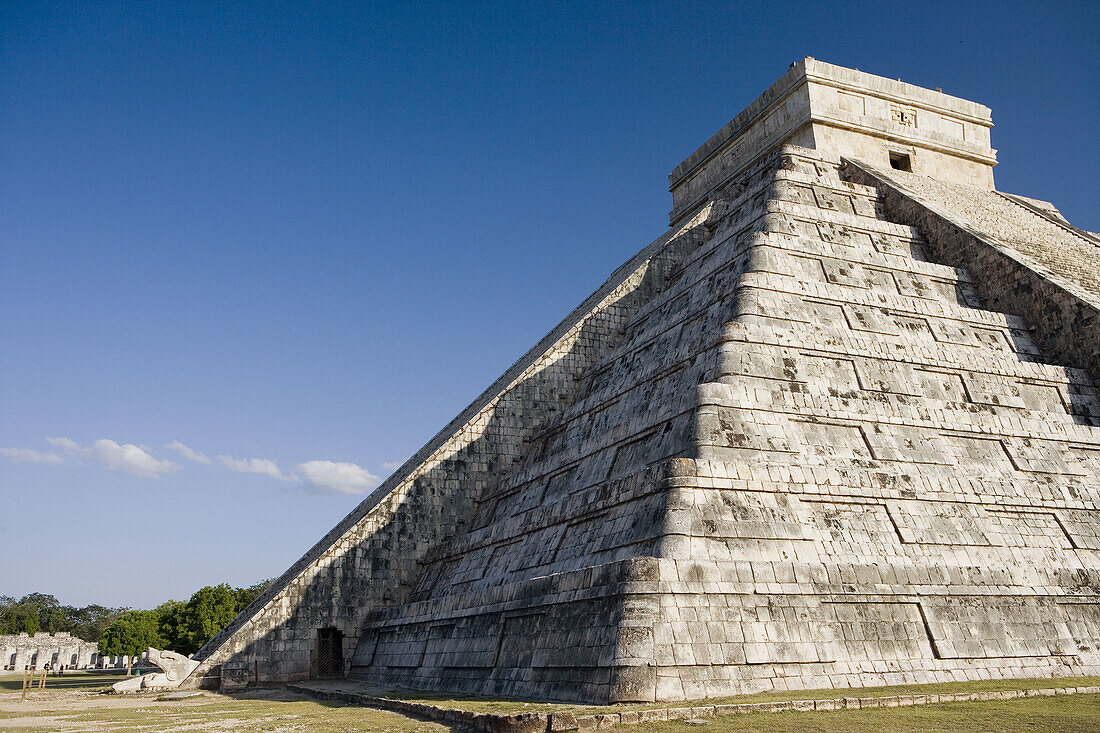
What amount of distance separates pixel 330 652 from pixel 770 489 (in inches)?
405

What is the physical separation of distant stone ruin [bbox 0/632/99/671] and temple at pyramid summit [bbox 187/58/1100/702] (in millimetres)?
31840

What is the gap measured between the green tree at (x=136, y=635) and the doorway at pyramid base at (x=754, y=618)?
107 ft

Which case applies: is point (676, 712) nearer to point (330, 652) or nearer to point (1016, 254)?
point (330, 652)

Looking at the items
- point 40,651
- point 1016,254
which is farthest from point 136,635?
point 1016,254

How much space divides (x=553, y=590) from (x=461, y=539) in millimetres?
6461

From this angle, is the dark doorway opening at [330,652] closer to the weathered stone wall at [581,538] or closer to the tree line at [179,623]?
the weathered stone wall at [581,538]

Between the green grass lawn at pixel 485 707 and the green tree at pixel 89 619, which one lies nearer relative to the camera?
the green grass lawn at pixel 485 707

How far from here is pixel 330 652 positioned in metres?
18.4

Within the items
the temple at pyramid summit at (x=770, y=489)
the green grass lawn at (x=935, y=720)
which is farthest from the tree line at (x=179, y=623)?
the green grass lawn at (x=935, y=720)

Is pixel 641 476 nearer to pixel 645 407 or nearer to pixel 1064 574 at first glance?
pixel 645 407

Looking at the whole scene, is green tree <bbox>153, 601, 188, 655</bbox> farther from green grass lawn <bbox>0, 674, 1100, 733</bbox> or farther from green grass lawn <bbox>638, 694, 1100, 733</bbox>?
green grass lawn <bbox>638, 694, 1100, 733</bbox>

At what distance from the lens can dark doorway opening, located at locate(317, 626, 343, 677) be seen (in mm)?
18234

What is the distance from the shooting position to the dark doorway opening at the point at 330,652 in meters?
18.2

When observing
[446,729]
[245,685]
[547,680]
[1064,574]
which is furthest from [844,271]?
[245,685]
